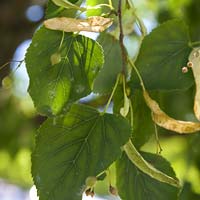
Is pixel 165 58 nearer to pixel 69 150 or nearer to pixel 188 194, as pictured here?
pixel 69 150

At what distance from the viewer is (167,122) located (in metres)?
0.84

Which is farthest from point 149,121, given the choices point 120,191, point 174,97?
point 174,97

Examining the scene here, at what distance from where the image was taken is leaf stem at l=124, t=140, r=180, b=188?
2.67ft

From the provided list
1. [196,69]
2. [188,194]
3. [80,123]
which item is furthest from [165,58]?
[188,194]

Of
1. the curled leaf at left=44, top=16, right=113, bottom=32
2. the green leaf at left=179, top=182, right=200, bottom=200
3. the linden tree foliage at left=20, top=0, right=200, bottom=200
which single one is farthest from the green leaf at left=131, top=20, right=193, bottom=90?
the green leaf at left=179, top=182, right=200, bottom=200

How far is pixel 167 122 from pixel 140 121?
3.1 inches

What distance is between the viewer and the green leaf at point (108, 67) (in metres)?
0.95

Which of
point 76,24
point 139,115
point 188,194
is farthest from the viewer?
point 188,194

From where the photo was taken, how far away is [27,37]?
6.57ft

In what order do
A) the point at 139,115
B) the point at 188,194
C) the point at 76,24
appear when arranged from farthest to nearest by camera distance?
1. the point at 188,194
2. the point at 139,115
3. the point at 76,24

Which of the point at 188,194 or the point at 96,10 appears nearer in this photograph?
the point at 96,10

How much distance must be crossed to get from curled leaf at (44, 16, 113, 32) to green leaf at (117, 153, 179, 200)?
6.8 inches

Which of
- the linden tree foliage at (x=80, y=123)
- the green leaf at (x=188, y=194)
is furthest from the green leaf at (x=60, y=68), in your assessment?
the green leaf at (x=188, y=194)

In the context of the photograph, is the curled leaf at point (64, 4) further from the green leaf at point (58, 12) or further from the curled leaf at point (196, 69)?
the curled leaf at point (196, 69)
